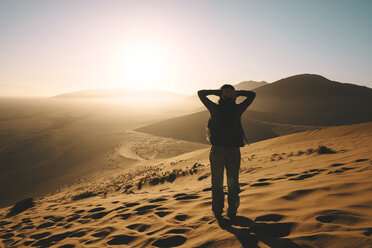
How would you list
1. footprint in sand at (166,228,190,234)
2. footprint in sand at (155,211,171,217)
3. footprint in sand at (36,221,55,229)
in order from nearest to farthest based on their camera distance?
footprint in sand at (166,228,190,234) → footprint in sand at (155,211,171,217) → footprint in sand at (36,221,55,229)

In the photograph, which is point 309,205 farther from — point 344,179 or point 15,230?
Answer: point 15,230

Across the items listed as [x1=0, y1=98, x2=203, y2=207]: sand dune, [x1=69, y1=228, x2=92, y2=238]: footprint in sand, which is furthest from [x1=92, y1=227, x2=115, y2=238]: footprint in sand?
[x1=0, y1=98, x2=203, y2=207]: sand dune

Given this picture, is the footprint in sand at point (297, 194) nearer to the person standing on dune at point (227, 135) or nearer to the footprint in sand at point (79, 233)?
the person standing on dune at point (227, 135)

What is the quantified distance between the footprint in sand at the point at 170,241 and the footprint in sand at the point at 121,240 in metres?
0.46

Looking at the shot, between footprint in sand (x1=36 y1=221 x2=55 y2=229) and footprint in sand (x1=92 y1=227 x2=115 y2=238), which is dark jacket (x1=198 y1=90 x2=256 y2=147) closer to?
footprint in sand (x1=92 y1=227 x2=115 y2=238)

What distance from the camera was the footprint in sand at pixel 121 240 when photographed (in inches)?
123

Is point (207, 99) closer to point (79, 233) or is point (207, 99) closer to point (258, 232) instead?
point (258, 232)

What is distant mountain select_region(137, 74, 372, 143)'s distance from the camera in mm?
28953

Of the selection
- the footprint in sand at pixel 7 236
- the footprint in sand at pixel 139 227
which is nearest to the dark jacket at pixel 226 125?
the footprint in sand at pixel 139 227

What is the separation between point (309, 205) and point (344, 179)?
1323 mm

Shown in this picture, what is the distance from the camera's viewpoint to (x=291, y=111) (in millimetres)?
47875

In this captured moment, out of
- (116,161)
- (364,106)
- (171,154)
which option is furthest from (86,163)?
(364,106)

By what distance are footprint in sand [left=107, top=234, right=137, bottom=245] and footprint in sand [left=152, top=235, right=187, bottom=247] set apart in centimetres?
46

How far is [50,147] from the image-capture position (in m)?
23.5
